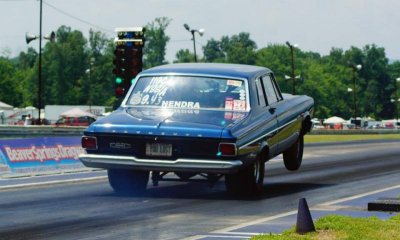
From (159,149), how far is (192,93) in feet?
5.38

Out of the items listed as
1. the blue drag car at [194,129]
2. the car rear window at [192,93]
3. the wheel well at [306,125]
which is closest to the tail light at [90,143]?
the blue drag car at [194,129]

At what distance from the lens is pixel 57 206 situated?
1457 cm

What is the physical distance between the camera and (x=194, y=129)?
48.9 ft

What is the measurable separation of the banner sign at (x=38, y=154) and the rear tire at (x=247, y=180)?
7.29 metres

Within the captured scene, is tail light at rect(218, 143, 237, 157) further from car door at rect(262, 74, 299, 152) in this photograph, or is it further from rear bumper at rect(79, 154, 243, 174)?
car door at rect(262, 74, 299, 152)

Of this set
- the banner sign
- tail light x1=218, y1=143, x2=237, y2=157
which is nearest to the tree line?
the banner sign

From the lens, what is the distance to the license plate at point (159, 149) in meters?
15.0

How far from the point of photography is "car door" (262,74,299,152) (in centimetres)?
1728

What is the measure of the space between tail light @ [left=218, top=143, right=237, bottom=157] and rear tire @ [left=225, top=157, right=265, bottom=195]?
102 cm

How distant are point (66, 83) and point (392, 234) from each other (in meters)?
157

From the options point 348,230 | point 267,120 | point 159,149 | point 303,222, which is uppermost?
point 267,120

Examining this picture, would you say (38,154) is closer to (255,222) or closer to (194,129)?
(194,129)

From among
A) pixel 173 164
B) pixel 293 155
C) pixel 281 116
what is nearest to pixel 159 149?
pixel 173 164

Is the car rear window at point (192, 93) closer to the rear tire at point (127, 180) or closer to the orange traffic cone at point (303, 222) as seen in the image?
the rear tire at point (127, 180)
